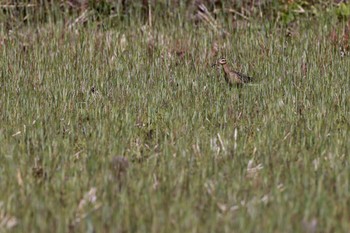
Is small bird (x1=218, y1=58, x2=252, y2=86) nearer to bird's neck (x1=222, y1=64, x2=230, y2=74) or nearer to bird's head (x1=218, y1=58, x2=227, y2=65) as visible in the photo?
bird's neck (x1=222, y1=64, x2=230, y2=74)

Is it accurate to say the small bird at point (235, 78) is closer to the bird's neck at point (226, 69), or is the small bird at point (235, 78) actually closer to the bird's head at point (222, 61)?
the bird's neck at point (226, 69)

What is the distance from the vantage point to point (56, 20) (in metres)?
7.85

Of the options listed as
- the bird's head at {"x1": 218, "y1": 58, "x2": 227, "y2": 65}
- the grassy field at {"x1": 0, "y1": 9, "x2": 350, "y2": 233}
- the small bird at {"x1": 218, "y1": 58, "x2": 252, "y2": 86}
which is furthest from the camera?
the bird's head at {"x1": 218, "y1": 58, "x2": 227, "y2": 65}

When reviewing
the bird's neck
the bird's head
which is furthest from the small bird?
the bird's head

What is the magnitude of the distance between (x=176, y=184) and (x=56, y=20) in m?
4.56

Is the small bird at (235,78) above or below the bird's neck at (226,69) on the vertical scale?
below

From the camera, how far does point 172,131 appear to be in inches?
178

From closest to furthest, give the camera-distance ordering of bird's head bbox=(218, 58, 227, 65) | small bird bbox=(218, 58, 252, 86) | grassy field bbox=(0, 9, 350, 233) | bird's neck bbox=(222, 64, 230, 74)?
1. grassy field bbox=(0, 9, 350, 233)
2. small bird bbox=(218, 58, 252, 86)
3. bird's neck bbox=(222, 64, 230, 74)
4. bird's head bbox=(218, 58, 227, 65)

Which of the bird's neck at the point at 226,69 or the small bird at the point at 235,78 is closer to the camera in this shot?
the small bird at the point at 235,78

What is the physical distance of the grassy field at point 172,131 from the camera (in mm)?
3248

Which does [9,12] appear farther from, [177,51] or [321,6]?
[321,6]

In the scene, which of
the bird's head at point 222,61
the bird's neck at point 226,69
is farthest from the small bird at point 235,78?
the bird's head at point 222,61

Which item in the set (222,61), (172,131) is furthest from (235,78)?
(172,131)

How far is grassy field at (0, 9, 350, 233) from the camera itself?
128 inches
